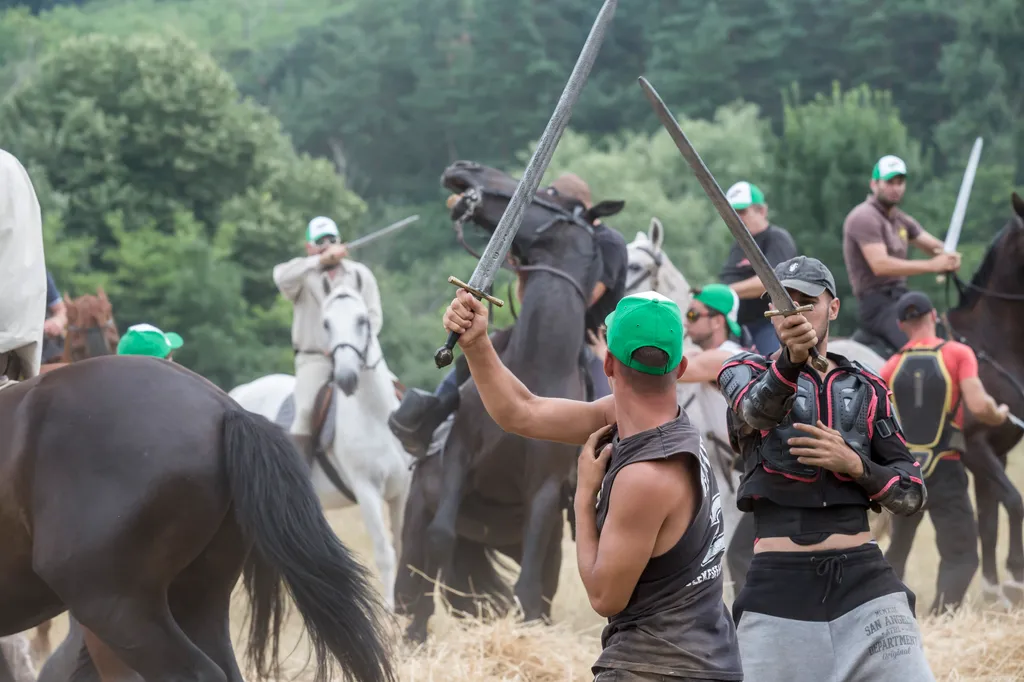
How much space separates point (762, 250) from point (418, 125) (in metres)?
57.8

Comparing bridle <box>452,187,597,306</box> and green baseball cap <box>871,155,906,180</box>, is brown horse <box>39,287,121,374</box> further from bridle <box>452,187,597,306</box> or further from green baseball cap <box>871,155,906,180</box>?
green baseball cap <box>871,155,906,180</box>

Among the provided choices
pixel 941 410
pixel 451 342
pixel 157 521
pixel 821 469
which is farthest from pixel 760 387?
pixel 941 410

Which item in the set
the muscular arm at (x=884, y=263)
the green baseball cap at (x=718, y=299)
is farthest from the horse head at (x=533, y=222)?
the muscular arm at (x=884, y=263)

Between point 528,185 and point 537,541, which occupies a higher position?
point 528,185

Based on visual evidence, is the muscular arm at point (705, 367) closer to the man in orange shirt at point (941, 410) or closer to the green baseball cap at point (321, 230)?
the man in orange shirt at point (941, 410)

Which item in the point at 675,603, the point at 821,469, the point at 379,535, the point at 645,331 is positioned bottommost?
the point at 379,535

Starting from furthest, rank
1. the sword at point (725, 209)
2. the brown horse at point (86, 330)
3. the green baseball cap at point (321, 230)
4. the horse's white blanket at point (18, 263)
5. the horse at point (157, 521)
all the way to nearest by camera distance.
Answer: the green baseball cap at point (321, 230)
the brown horse at point (86, 330)
the horse's white blanket at point (18, 263)
the horse at point (157, 521)
the sword at point (725, 209)

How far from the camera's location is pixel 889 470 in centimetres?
417

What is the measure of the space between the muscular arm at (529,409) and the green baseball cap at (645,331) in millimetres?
418

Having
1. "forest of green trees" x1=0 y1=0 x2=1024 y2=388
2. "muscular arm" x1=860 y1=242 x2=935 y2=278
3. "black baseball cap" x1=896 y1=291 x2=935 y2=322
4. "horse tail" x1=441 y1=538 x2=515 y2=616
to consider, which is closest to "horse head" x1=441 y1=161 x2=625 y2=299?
"horse tail" x1=441 y1=538 x2=515 y2=616

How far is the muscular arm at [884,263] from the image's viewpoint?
10.1m

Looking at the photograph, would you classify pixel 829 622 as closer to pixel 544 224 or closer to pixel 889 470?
pixel 889 470

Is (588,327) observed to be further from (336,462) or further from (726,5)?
(726,5)

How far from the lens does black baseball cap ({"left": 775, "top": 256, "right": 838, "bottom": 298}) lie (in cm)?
426
